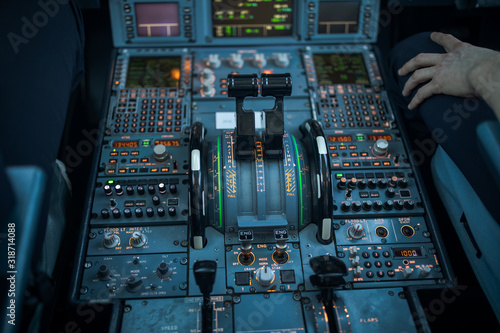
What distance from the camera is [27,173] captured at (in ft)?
5.16

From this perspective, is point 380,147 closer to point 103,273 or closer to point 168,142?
point 168,142

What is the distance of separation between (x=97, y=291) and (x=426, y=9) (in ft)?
11.2

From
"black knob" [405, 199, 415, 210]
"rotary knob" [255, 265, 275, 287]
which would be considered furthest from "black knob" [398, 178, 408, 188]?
"rotary knob" [255, 265, 275, 287]

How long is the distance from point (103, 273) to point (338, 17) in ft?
7.80

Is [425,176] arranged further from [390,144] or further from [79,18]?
[79,18]

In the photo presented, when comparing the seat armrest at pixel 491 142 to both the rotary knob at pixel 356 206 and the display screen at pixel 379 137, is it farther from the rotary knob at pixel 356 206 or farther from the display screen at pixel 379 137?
the display screen at pixel 379 137

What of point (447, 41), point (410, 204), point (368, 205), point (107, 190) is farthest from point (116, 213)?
point (447, 41)

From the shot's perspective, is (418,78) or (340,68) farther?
(340,68)

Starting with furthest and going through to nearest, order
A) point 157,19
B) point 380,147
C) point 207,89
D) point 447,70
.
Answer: point 157,19 → point 207,89 → point 380,147 → point 447,70

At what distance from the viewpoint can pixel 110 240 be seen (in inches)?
97.0

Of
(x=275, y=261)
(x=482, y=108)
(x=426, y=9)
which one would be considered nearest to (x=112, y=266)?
(x=275, y=261)

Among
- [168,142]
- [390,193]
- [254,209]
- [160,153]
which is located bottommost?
[254,209]

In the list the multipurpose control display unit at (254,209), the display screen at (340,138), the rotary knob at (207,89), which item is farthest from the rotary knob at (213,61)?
the display screen at (340,138)

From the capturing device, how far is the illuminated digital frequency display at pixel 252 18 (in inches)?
132
